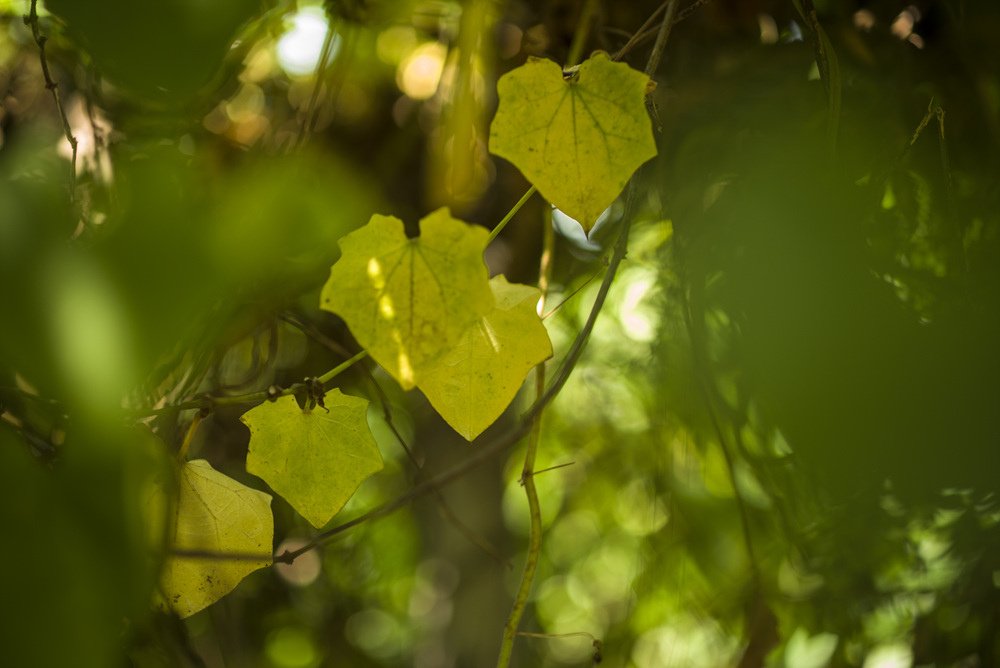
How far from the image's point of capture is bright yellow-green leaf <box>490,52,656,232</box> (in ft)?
1.09

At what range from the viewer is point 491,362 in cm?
36

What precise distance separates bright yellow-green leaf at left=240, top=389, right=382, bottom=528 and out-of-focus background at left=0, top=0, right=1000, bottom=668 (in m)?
0.06

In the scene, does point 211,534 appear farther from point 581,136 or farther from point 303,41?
point 303,41

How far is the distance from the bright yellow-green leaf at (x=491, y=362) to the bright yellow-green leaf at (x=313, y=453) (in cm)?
5

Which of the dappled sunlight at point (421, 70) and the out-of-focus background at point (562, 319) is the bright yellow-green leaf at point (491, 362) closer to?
the out-of-focus background at point (562, 319)

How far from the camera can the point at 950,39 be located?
0.53 m

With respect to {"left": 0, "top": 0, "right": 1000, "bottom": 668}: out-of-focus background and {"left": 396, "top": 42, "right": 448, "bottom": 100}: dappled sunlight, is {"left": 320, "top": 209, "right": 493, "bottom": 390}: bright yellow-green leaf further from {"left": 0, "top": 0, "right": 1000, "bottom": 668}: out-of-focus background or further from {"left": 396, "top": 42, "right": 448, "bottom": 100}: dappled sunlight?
{"left": 396, "top": 42, "right": 448, "bottom": 100}: dappled sunlight

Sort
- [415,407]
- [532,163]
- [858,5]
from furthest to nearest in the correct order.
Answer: [415,407]
[858,5]
[532,163]

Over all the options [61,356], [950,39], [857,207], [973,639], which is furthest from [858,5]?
[61,356]

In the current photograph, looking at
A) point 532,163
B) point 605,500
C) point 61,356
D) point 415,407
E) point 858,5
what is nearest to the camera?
point 61,356

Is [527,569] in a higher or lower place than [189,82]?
lower

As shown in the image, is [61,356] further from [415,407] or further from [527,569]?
[415,407]

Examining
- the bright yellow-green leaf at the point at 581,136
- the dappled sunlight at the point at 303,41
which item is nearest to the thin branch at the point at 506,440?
the bright yellow-green leaf at the point at 581,136

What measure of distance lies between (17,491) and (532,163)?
0.23m
